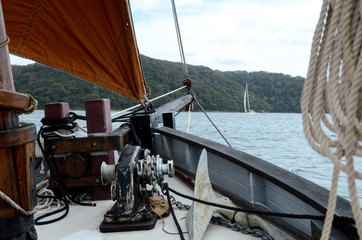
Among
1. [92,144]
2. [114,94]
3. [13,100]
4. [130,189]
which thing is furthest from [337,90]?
[114,94]

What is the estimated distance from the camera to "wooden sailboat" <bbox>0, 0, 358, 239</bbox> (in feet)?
3.94

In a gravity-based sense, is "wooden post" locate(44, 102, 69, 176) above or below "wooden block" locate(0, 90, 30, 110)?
below

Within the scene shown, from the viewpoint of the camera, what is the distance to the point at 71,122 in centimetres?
241

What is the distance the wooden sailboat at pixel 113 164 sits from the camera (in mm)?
1200

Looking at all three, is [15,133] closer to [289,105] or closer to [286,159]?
[286,159]

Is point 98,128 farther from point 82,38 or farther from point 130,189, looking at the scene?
point 82,38

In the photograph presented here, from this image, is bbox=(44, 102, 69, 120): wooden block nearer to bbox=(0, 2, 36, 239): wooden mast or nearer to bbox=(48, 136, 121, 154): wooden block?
bbox=(48, 136, 121, 154): wooden block

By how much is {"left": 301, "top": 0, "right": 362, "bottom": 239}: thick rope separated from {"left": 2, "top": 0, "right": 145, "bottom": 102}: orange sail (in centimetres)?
305

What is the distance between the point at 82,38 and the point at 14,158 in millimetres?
Result: 2927

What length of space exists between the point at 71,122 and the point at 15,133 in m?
1.31

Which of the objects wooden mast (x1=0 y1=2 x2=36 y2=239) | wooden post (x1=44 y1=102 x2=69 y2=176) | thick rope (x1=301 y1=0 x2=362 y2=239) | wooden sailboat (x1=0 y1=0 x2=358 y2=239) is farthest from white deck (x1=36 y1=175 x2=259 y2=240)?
thick rope (x1=301 y1=0 x2=362 y2=239)

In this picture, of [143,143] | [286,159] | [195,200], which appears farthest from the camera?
[286,159]

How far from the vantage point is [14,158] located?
3.77 ft

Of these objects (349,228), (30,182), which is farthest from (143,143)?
(349,228)
